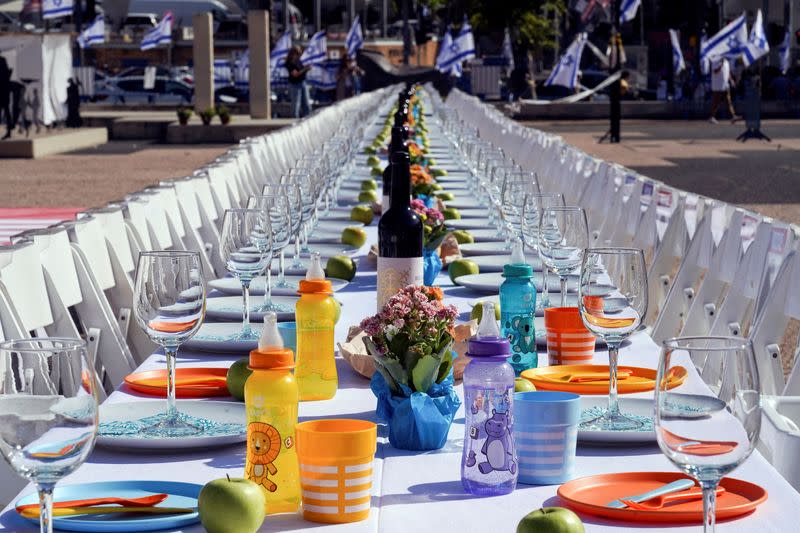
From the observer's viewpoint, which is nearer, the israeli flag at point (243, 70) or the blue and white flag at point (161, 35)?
the blue and white flag at point (161, 35)

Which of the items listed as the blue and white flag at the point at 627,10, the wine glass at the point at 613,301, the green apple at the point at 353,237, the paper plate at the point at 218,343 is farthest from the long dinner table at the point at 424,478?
the blue and white flag at the point at 627,10

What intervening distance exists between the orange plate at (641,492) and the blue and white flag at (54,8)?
3166cm

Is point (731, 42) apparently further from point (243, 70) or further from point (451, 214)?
point (451, 214)

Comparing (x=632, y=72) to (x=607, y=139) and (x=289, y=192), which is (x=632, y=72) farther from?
(x=289, y=192)

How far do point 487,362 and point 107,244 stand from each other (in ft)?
11.4

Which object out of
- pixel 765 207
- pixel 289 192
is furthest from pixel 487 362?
pixel 765 207

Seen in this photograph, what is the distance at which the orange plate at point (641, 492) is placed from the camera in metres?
2.36

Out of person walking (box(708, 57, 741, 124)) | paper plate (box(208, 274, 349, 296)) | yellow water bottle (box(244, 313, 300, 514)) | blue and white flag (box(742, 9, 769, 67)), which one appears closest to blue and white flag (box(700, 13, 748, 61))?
blue and white flag (box(742, 9, 769, 67))

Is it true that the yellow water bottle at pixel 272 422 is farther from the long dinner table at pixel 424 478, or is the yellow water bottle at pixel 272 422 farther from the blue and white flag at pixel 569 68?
the blue and white flag at pixel 569 68

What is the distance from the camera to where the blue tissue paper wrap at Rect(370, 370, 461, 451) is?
2.80 metres

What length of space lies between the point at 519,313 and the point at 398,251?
0.33 metres

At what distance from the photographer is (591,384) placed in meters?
3.31

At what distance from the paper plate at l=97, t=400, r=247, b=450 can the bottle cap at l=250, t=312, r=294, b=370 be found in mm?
452

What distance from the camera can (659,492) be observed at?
2447 millimetres
